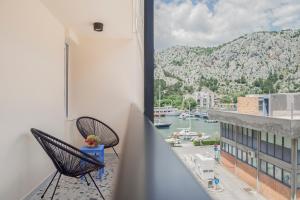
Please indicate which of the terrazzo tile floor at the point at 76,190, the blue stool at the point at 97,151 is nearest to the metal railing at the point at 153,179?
the terrazzo tile floor at the point at 76,190

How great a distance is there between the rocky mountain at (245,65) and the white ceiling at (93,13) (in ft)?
4.03

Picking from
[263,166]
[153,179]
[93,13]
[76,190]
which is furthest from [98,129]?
[153,179]

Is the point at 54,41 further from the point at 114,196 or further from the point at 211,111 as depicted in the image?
the point at 114,196

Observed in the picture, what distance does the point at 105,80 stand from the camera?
4922 mm

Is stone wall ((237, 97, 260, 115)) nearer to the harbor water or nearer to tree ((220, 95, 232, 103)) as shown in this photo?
tree ((220, 95, 232, 103))

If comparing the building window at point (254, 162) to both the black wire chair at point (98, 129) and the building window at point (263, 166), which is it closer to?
the building window at point (263, 166)

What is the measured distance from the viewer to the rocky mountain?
5.23 feet

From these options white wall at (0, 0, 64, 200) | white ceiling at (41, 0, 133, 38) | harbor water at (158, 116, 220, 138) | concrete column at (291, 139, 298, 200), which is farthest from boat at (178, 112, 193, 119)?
white ceiling at (41, 0, 133, 38)

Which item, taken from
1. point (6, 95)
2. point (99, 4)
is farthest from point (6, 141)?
point (99, 4)

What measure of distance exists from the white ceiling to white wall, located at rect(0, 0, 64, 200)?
18 centimetres

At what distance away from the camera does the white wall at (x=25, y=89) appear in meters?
2.27

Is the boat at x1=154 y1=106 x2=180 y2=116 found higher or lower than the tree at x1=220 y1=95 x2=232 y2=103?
lower

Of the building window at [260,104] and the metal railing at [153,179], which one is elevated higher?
the building window at [260,104]

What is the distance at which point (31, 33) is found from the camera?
2.79 metres
